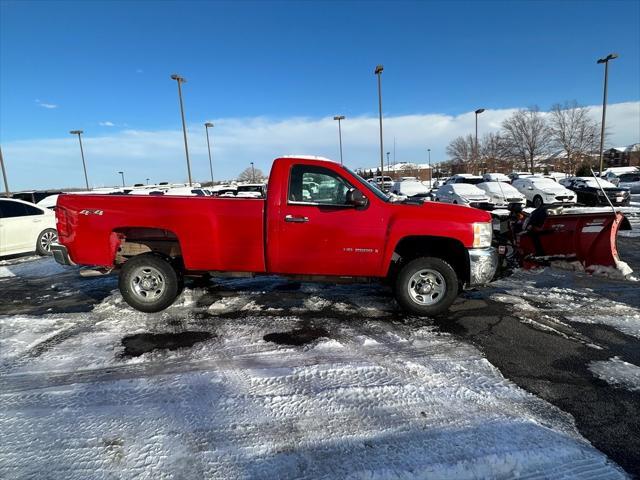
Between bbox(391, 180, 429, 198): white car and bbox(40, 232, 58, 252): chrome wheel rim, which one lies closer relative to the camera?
bbox(40, 232, 58, 252): chrome wheel rim

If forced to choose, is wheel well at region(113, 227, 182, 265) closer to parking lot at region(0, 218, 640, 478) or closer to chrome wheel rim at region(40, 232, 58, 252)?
parking lot at region(0, 218, 640, 478)

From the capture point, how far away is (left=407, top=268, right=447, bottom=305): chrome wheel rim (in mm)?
4891

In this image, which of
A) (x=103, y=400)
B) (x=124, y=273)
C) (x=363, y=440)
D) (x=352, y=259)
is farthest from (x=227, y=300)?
(x=363, y=440)

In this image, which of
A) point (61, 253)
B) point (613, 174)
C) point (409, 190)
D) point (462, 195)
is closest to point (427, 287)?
point (61, 253)

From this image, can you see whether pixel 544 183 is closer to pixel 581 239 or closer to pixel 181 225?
pixel 581 239

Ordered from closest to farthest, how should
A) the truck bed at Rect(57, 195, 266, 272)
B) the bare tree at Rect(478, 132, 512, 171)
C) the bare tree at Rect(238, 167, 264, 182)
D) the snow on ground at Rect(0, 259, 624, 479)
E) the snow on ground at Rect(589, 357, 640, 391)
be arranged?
the snow on ground at Rect(0, 259, 624, 479)
the snow on ground at Rect(589, 357, 640, 391)
the truck bed at Rect(57, 195, 266, 272)
the bare tree at Rect(478, 132, 512, 171)
the bare tree at Rect(238, 167, 264, 182)

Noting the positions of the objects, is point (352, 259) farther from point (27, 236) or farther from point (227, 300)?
point (27, 236)

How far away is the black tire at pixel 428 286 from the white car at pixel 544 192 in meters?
18.4

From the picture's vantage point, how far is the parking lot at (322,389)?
8.02ft

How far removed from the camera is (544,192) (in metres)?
21.0

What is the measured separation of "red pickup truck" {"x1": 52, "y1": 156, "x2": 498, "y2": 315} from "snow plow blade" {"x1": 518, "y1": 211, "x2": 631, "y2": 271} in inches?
66.4

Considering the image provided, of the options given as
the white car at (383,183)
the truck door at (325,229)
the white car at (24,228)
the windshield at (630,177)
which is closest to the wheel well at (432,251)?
the truck door at (325,229)

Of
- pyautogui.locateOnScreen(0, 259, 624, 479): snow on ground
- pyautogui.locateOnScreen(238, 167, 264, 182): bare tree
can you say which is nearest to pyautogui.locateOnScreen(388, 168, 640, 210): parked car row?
pyautogui.locateOnScreen(0, 259, 624, 479): snow on ground

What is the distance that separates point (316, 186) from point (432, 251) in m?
1.81
